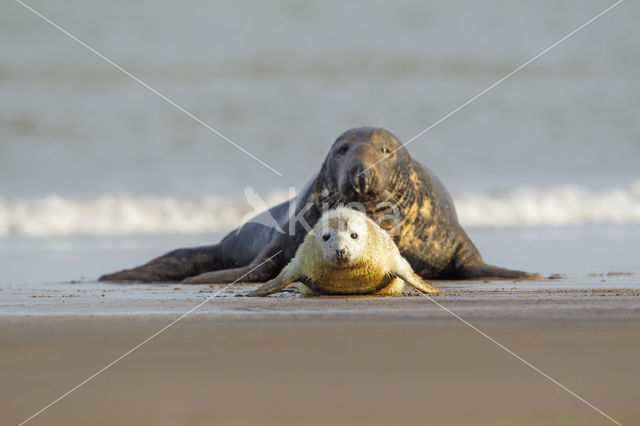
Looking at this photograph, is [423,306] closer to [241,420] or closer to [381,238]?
[381,238]

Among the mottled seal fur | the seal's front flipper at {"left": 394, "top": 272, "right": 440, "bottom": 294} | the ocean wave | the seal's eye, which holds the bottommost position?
the seal's front flipper at {"left": 394, "top": 272, "right": 440, "bottom": 294}

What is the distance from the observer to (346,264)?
6035 millimetres

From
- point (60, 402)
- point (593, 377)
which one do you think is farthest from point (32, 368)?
point (593, 377)

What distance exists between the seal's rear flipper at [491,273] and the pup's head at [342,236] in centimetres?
225

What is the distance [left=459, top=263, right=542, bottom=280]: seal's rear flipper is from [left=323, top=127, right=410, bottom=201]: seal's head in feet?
3.53

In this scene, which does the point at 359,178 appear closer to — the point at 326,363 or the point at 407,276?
the point at 407,276

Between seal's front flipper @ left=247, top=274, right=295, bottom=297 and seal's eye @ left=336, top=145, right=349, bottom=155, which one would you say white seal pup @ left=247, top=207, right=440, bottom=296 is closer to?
seal's front flipper @ left=247, top=274, right=295, bottom=297

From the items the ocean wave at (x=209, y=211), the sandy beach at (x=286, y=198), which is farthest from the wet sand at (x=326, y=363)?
the ocean wave at (x=209, y=211)

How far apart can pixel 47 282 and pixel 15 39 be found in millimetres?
18724

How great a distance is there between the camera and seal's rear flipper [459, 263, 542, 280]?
8039 mm

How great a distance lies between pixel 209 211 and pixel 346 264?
11.3 metres

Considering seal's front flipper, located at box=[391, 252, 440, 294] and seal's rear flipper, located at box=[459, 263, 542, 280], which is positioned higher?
A: seal's rear flipper, located at box=[459, 263, 542, 280]

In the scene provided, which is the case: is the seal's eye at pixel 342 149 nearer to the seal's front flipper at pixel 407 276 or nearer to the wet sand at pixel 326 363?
the seal's front flipper at pixel 407 276

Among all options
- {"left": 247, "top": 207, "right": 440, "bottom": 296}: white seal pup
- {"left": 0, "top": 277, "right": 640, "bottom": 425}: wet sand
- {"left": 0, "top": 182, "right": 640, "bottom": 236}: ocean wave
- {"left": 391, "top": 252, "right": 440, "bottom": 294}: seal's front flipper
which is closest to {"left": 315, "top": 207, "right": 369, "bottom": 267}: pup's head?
{"left": 247, "top": 207, "right": 440, "bottom": 296}: white seal pup
